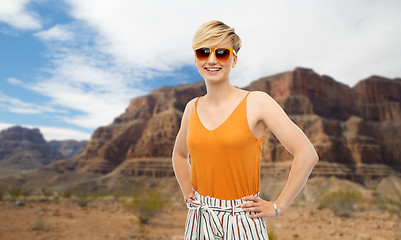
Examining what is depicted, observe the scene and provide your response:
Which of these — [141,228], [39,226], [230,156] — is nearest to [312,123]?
[141,228]

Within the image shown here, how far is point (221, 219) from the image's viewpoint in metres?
1.72

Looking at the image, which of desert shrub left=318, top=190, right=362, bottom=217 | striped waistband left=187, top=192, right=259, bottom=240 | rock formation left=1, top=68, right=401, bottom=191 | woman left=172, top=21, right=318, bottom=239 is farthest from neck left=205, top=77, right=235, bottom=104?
rock formation left=1, top=68, right=401, bottom=191

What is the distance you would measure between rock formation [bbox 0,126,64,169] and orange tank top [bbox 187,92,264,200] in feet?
377

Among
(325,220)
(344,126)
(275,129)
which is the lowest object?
(325,220)

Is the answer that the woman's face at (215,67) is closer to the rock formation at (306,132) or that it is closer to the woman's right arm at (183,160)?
the woman's right arm at (183,160)

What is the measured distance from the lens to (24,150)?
116 metres

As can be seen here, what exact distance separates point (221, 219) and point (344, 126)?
68345mm

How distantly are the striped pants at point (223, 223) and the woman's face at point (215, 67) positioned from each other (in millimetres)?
784

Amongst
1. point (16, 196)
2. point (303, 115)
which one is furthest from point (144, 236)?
point (303, 115)

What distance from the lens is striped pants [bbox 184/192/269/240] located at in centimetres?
167

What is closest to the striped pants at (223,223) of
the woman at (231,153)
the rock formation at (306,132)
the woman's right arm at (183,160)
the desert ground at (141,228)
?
the woman at (231,153)

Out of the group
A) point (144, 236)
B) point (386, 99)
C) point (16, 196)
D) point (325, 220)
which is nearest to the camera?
point (144, 236)

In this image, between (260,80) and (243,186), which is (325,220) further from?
(260,80)

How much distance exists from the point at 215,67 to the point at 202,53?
0.13 metres
